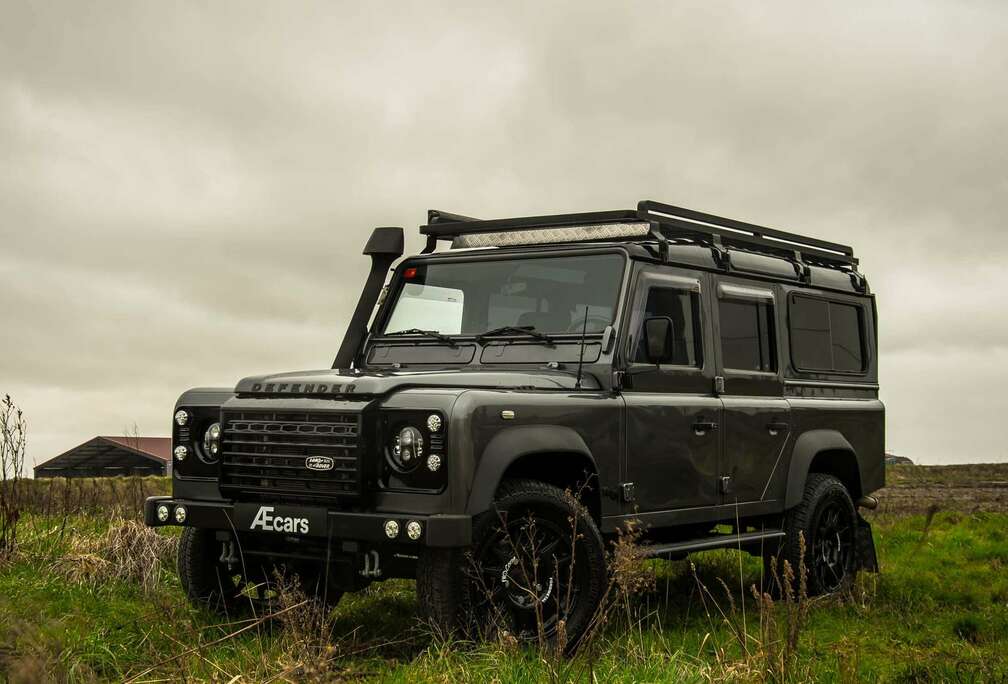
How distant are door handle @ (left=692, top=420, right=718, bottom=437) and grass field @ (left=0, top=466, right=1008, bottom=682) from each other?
970 millimetres

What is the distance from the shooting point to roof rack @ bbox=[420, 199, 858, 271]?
749 centimetres

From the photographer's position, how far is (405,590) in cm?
855

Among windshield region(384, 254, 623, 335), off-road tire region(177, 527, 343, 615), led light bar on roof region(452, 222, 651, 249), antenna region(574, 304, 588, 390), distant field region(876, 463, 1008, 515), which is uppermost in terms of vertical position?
led light bar on roof region(452, 222, 651, 249)

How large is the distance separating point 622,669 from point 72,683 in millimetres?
2546

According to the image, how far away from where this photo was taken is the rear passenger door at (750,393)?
8000 millimetres

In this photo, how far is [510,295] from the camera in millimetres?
7535

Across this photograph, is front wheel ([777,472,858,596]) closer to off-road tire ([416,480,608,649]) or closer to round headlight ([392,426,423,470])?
off-road tire ([416,480,608,649])

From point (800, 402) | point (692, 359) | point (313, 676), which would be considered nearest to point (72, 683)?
point (313, 676)

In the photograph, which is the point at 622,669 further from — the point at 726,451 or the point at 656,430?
the point at 726,451

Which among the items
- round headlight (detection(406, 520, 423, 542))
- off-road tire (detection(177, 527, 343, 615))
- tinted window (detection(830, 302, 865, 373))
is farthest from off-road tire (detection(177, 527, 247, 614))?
tinted window (detection(830, 302, 865, 373))

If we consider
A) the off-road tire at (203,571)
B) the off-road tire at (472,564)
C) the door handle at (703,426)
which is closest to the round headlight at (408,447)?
the off-road tire at (472,564)

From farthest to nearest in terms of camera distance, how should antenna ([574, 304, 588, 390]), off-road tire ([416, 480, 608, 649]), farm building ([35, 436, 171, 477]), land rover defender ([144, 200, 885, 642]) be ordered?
farm building ([35, 436, 171, 477]) → antenna ([574, 304, 588, 390]) → land rover defender ([144, 200, 885, 642]) → off-road tire ([416, 480, 608, 649])

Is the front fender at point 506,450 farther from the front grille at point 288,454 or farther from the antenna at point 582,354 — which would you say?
the front grille at point 288,454

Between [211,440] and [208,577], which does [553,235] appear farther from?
[208,577]
